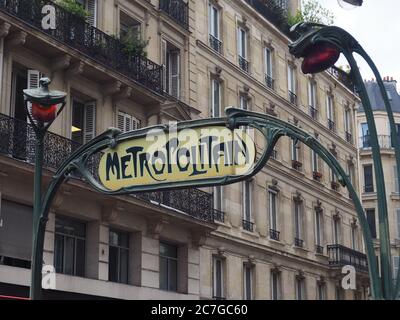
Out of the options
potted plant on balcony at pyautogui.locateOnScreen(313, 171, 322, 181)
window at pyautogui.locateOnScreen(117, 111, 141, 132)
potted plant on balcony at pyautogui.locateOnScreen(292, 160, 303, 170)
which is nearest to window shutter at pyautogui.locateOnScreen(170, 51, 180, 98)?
window at pyautogui.locateOnScreen(117, 111, 141, 132)

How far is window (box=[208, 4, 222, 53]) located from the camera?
2983cm

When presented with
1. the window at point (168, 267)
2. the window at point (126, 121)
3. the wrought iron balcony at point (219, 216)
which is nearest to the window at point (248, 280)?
the wrought iron balcony at point (219, 216)

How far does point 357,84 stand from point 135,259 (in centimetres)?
1605

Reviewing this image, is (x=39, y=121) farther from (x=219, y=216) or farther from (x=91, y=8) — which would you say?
(x=219, y=216)

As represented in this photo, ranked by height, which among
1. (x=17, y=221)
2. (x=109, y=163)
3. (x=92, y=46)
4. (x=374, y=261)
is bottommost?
(x=374, y=261)

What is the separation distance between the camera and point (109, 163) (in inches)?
381

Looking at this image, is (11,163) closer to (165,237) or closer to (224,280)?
(165,237)

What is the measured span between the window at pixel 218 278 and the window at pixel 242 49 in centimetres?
808

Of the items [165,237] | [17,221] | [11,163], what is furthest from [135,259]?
[11,163]

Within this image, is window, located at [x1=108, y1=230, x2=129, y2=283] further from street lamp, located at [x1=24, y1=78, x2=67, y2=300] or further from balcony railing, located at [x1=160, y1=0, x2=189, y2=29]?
street lamp, located at [x1=24, y1=78, x2=67, y2=300]

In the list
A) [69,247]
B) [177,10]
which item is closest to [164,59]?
[177,10]

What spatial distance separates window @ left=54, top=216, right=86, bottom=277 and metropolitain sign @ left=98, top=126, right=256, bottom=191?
11.7 meters

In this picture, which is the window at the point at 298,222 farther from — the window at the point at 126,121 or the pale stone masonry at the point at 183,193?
the window at the point at 126,121
